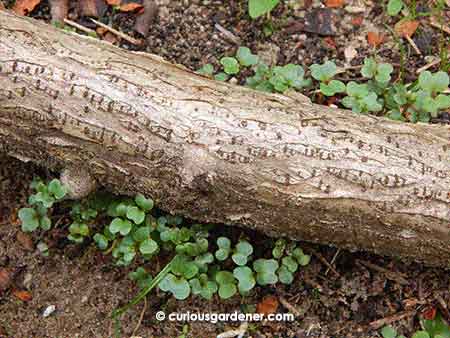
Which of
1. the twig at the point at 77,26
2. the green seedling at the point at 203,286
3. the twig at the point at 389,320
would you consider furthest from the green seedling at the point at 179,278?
the twig at the point at 77,26

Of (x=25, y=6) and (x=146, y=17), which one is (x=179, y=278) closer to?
(x=146, y=17)

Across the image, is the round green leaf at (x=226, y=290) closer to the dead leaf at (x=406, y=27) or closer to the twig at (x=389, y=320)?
the twig at (x=389, y=320)

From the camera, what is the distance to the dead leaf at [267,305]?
2.74 m

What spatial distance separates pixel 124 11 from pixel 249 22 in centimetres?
62

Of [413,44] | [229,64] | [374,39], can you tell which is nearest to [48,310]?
[229,64]

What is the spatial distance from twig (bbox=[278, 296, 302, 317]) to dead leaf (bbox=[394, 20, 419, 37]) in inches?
56.2

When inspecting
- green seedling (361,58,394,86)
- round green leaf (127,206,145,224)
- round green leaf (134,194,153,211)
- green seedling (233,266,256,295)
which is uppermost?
green seedling (361,58,394,86)

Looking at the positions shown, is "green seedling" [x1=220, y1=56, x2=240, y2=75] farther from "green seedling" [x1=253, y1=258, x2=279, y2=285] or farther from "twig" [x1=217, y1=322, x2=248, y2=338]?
"twig" [x1=217, y1=322, x2=248, y2=338]

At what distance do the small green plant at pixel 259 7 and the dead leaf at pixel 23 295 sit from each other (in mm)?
1546

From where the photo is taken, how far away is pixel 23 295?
2.77 m

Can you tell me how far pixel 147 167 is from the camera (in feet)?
7.93

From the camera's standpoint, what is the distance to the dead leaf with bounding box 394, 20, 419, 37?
10.6ft

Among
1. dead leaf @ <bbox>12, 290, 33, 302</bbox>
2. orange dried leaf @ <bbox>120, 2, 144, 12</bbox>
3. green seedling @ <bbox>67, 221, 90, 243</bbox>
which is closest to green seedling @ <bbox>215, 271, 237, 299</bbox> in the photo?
green seedling @ <bbox>67, 221, 90, 243</bbox>

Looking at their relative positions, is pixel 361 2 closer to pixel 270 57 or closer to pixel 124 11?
pixel 270 57
